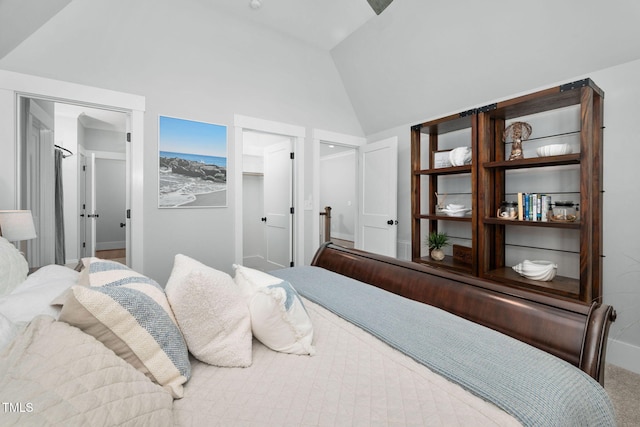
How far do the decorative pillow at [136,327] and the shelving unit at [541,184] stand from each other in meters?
2.58

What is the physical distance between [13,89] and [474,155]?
3883 mm

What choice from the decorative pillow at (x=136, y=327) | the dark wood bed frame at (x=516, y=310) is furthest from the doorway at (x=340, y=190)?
the decorative pillow at (x=136, y=327)

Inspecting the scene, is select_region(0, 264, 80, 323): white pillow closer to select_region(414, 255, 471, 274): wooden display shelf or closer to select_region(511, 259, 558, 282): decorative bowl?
select_region(414, 255, 471, 274): wooden display shelf

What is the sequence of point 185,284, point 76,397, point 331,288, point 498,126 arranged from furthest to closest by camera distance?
point 498,126
point 331,288
point 185,284
point 76,397

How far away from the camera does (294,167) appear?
3.90 m

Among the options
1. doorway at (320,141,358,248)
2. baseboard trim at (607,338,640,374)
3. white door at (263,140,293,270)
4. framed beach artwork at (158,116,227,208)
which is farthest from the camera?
doorway at (320,141,358,248)

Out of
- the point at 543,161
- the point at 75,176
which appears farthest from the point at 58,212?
the point at 543,161

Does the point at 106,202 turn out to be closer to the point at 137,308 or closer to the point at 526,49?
the point at 137,308

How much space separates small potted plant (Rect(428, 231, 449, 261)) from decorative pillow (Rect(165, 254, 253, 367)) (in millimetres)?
2626

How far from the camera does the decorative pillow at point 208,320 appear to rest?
0.97 metres

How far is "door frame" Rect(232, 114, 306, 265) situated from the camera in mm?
3367

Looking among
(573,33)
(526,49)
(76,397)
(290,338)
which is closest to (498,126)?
(526,49)

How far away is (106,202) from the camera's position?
253 inches

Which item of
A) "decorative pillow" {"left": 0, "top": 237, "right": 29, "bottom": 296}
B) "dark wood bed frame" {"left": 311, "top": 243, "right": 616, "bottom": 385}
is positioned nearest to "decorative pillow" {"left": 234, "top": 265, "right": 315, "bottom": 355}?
"dark wood bed frame" {"left": 311, "top": 243, "right": 616, "bottom": 385}
